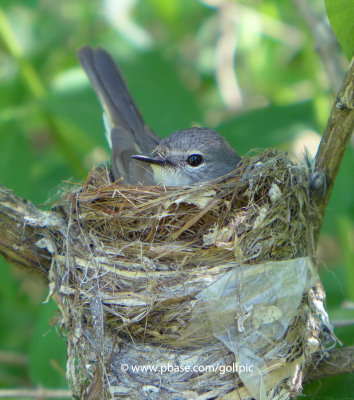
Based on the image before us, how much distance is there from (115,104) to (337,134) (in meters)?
1.78

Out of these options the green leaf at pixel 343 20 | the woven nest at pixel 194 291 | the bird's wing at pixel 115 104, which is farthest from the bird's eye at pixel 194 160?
the green leaf at pixel 343 20

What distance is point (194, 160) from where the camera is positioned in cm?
319

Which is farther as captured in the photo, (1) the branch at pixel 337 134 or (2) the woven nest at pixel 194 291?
(2) the woven nest at pixel 194 291

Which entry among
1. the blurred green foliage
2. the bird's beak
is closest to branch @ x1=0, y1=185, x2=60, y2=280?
the blurred green foliage

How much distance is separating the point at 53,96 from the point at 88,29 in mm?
1476

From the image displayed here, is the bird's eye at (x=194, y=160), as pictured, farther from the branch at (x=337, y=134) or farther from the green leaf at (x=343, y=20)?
the green leaf at (x=343, y=20)

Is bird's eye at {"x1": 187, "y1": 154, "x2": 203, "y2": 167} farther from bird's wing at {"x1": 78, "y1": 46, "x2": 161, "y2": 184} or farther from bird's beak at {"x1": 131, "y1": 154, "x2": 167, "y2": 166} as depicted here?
bird's wing at {"x1": 78, "y1": 46, "x2": 161, "y2": 184}

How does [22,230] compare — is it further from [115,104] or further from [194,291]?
[115,104]

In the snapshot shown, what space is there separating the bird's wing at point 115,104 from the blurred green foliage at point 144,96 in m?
0.09

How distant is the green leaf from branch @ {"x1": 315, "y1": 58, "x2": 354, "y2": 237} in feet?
0.28

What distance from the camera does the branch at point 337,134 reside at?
2092 mm

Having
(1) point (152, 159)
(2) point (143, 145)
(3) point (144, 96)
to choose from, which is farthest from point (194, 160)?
(3) point (144, 96)

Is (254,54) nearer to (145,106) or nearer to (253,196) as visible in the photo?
(145,106)

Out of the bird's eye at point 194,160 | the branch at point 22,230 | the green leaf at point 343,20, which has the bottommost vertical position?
the bird's eye at point 194,160
